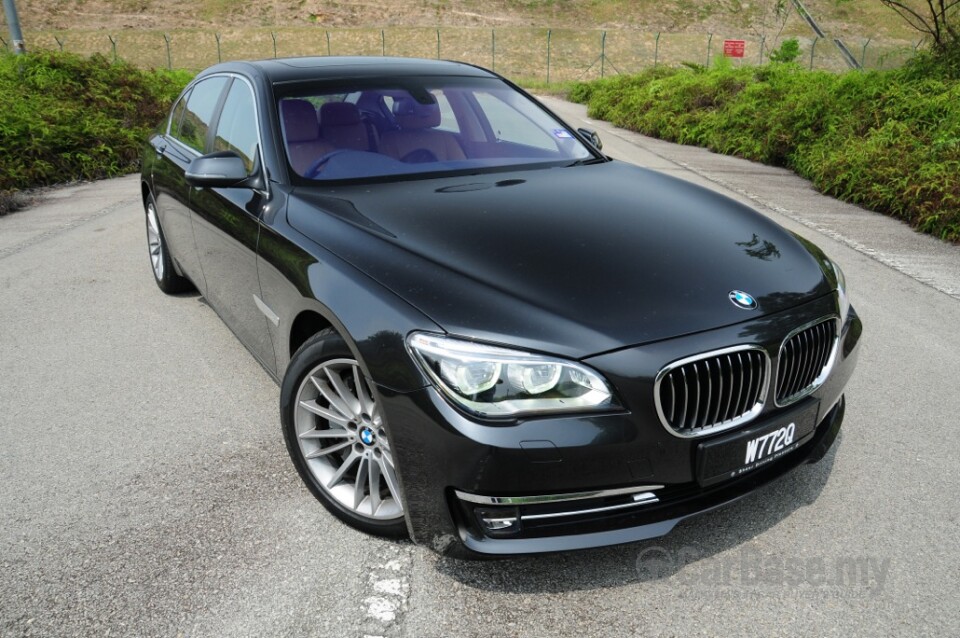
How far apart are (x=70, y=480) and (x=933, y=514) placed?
346 cm

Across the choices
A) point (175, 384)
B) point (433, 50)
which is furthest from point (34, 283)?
point (433, 50)

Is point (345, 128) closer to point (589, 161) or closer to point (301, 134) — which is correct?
point (301, 134)

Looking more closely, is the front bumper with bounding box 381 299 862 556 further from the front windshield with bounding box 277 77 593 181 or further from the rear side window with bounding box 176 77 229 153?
the rear side window with bounding box 176 77 229 153

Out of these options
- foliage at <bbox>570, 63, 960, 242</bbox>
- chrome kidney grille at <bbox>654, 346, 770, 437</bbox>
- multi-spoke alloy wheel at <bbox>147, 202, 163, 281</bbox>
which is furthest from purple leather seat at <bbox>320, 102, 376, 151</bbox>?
foliage at <bbox>570, 63, 960, 242</bbox>

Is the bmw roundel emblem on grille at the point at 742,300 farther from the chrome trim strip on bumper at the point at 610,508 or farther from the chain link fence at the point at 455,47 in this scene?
the chain link fence at the point at 455,47

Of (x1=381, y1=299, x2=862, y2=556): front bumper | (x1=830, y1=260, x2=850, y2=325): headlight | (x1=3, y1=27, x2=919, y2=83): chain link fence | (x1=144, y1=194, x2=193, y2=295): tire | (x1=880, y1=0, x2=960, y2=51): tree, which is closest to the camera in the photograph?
(x1=381, y1=299, x2=862, y2=556): front bumper

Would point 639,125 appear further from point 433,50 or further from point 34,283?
point 433,50

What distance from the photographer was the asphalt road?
2508 mm

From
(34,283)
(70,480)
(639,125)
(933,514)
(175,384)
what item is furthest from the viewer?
(639,125)

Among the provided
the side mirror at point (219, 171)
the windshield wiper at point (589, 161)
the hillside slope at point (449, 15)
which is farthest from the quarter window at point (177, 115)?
the hillside slope at point (449, 15)

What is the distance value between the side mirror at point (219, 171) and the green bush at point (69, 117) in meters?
6.98

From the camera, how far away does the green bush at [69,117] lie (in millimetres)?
10891

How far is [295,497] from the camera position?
10.5 ft

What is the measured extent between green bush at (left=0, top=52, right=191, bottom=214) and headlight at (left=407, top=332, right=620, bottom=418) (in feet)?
28.6
